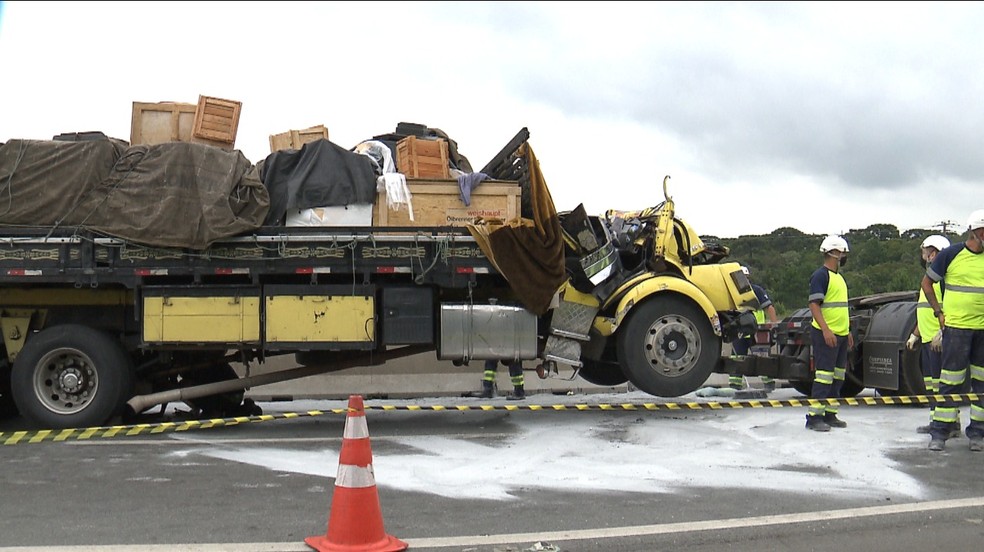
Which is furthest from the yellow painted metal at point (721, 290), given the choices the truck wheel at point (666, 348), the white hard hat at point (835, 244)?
the white hard hat at point (835, 244)

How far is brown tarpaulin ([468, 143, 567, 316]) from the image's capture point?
8531mm

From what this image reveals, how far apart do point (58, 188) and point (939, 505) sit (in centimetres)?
765

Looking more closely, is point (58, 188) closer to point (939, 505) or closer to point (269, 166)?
point (269, 166)

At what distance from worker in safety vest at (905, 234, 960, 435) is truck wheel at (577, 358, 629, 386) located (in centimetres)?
293

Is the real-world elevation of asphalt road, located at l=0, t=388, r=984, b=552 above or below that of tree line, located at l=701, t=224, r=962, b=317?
below

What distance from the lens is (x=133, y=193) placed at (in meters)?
8.47

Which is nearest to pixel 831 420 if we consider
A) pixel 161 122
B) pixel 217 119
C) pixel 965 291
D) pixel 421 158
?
pixel 965 291

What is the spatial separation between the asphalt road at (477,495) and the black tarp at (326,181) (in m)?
2.18

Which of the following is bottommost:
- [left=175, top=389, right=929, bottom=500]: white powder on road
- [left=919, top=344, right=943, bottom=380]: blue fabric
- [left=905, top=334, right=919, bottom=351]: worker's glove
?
[left=175, top=389, right=929, bottom=500]: white powder on road

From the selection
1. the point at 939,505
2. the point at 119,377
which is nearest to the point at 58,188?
the point at 119,377

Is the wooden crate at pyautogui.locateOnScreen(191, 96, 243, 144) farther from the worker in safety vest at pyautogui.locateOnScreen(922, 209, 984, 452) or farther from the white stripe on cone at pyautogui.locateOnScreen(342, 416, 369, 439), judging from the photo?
the worker in safety vest at pyautogui.locateOnScreen(922, 209, 984, 452)

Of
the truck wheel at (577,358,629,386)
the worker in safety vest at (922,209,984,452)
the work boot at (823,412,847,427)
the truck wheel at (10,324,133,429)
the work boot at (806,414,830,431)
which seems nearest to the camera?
the worker in safety vest at (922,209,984,452)

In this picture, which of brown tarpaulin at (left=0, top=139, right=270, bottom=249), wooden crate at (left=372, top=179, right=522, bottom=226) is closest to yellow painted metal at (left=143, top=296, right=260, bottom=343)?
brown tarpaulin at (left=0, top=139, right=270, bottom=249)

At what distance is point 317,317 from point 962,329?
18.3 ft
